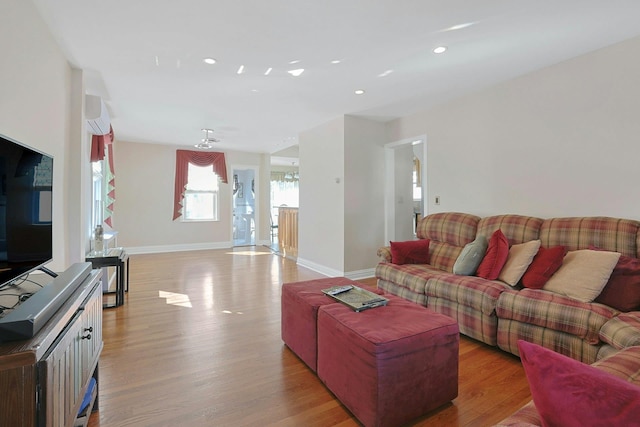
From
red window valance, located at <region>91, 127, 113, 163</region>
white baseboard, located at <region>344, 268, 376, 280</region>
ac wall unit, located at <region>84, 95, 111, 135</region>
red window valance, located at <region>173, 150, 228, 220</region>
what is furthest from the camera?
red window valance, located at <region>173, 150, 228, 220</region>

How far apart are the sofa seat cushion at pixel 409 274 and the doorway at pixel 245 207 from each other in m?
5.34

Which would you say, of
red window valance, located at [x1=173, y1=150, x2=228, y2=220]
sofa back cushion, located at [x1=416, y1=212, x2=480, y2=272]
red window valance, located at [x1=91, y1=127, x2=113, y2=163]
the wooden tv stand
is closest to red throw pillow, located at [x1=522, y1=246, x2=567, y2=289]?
sofa back cushion, located at [x1=416, y1=212, x2=480, y2=272]

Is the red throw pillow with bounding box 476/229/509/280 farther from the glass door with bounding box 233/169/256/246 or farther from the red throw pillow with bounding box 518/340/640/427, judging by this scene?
the glass door with bounding box 233/169/256/246

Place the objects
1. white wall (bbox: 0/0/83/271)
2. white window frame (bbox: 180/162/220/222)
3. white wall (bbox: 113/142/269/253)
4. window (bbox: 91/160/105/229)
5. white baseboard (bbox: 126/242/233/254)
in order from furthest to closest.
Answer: white window frame (bbox: 180/162/220/222) → white baseboard (bbox: 126/242/233/254) → white wall (bbox: 113/142/269/253) → window (bbox: 91/160/105/229) → white wall (bbox: 0/0/83/271)

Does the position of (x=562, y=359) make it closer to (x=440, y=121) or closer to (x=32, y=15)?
(x=32, y=15)

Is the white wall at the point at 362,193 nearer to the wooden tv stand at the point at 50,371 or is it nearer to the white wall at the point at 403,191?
the white wall at the point at 403,191

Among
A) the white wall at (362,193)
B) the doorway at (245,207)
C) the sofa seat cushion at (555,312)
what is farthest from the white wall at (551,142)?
the doorway at (245,207)

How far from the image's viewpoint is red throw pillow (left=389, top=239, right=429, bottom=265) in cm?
355

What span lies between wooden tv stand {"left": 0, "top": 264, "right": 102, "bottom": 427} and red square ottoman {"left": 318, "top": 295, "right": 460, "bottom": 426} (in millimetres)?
1232

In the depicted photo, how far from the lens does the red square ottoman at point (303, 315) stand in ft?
6.96

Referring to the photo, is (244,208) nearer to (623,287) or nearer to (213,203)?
(213,203)

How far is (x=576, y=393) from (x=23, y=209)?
7.05ft

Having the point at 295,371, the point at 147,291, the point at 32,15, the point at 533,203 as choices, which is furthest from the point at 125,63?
the point at 533,203

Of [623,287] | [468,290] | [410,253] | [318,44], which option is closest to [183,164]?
[318,44]
